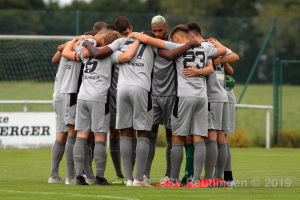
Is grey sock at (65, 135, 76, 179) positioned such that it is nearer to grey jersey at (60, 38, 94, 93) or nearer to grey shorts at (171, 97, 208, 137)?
grey jersey at (60, 38, 94, 93)

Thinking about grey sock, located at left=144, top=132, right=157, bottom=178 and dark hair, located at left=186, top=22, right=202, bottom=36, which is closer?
dark hair, located at left=186, top=22, right=202, bottom=36

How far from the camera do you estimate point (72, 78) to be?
9773mm

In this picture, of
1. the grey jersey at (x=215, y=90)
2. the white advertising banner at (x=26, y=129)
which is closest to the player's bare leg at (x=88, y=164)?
the grey jersey at (x=215, y=90)

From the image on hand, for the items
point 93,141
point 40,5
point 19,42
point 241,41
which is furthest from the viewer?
point 40,5

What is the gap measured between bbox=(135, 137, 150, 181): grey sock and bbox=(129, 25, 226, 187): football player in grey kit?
14.0 inches

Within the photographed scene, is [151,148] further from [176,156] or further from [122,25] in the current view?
[122,25]

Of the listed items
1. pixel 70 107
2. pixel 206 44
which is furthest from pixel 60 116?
pixel 206 44

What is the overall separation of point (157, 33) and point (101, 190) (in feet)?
7.91

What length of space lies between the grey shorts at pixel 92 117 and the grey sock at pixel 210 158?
1390 mm

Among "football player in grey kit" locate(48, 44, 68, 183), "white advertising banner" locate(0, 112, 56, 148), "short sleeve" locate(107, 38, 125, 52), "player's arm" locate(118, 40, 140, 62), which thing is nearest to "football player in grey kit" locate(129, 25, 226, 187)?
"player's arm" locate(118, 40, 140, 62)

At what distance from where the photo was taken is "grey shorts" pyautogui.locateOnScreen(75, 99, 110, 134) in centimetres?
929

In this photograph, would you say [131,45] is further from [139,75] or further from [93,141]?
[93,141]

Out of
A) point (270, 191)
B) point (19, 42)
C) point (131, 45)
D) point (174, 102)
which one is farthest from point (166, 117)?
point (19, 42)

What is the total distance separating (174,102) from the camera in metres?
9.34
